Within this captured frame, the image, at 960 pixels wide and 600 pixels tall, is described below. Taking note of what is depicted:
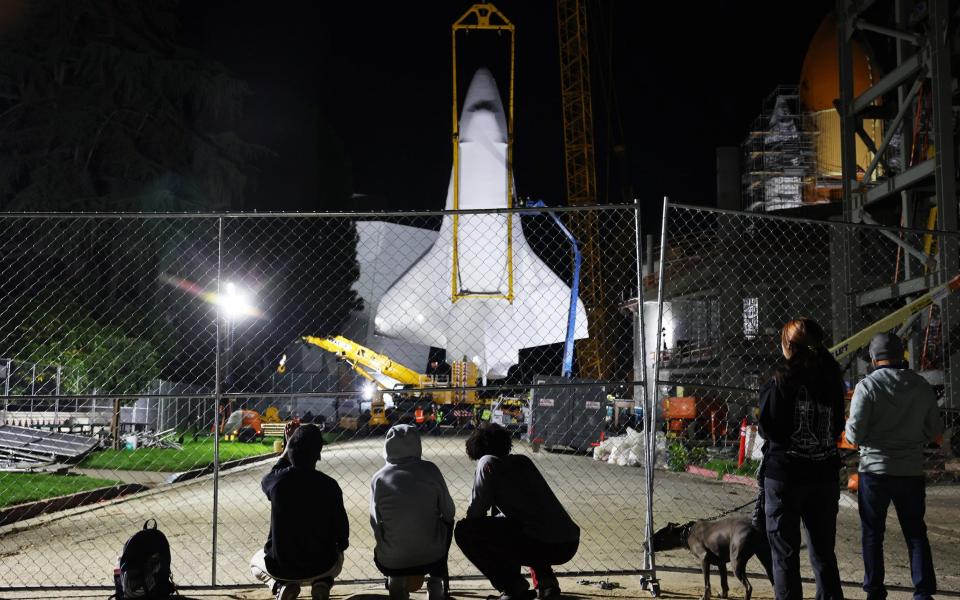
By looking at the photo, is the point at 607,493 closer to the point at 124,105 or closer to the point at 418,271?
the point at 124,105

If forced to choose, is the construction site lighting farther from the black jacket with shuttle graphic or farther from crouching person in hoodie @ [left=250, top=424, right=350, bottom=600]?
the black jacket with shuttle graphic

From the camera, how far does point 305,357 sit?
4278 centimetres

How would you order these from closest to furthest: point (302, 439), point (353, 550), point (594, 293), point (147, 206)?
point (302, 439) < point (353, 550) < point (147, 206) < point (594, 293)

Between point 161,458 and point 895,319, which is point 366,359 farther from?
point 895,319

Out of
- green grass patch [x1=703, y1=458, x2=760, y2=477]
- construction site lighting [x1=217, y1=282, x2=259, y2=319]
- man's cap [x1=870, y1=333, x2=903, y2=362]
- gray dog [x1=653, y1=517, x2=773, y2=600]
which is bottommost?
green grass patch [x1=703, y1=458, x2=760, y2=477]

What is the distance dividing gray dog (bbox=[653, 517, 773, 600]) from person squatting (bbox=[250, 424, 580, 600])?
3.23 ft

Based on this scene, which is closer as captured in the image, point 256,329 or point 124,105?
point 124,105

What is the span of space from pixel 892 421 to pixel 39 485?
10621 millimetres

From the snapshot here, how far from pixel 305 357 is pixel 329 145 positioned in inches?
423

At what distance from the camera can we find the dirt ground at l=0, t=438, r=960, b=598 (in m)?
6.40

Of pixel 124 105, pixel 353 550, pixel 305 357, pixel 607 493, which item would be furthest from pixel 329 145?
pixel 353 550

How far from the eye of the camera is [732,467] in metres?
15.2

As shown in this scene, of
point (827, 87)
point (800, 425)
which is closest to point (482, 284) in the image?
point (827, 87)

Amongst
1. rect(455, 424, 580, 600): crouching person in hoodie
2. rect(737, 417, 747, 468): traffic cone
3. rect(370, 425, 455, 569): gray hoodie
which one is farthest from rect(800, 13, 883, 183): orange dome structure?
rect(370, 425, 455, 569): gray hoodie
